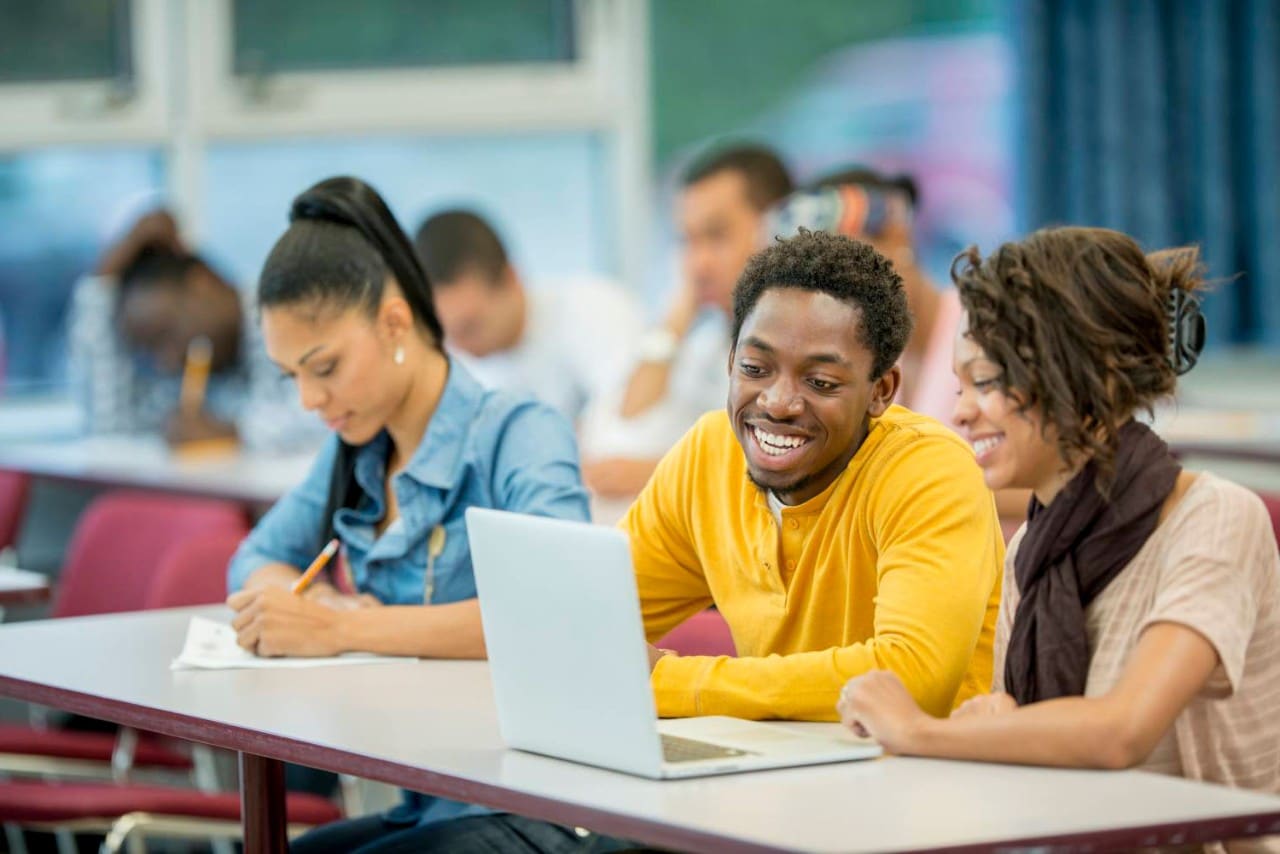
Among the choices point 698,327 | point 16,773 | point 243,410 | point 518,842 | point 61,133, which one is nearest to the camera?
point 518,842

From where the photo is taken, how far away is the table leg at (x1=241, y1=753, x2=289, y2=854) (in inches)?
89.4

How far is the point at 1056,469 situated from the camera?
1878 mm

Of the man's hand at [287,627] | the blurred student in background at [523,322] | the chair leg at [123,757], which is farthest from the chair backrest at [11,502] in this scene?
the man's hand at [287,627]

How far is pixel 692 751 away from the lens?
6.03 ft

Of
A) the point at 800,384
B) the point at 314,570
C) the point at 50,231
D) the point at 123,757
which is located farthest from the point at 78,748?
the point at 50,231

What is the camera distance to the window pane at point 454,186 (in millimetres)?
6355

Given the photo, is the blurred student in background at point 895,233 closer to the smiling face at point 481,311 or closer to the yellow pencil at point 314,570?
the smiling face at point 481,311

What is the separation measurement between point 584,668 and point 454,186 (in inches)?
189

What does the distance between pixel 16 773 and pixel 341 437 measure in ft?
6.21

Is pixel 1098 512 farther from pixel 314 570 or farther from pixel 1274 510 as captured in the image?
pixel 314 570

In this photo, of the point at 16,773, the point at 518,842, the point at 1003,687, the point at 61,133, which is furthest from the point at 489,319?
the point at 1003,687

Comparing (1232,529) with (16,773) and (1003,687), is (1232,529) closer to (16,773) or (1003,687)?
(1003,687)

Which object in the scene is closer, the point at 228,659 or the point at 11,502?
the point at 228,659

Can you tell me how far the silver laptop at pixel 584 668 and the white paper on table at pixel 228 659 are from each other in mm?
559
